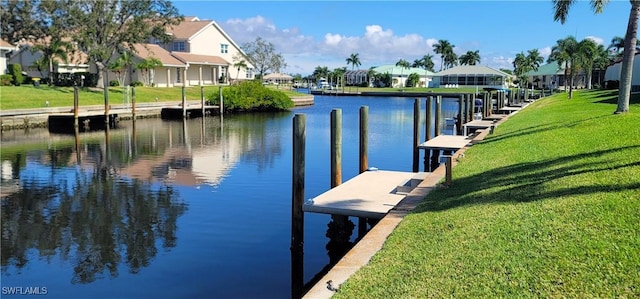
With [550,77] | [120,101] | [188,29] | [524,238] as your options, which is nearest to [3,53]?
[120,101]

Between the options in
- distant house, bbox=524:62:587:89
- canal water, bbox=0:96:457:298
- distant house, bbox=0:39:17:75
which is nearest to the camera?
canal water, bbox=0:96:457:298

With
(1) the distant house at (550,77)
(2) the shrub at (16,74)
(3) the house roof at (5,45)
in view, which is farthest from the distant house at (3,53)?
(1) the distant house at (550,77)

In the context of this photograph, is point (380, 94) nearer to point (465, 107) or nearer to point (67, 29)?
point (67, 29)

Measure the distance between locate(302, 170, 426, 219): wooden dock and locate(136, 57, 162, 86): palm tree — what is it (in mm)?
46688

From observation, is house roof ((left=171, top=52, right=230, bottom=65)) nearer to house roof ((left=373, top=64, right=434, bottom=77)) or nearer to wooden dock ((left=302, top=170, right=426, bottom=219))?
wooden dock ((left=302, top=170, right=426, bottom=219))

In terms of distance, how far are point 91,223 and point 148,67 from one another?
4597cm

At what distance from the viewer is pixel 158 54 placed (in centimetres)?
6431

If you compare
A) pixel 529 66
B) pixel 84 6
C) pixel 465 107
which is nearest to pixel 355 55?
pixel 529 66

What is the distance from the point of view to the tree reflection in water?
11586mm

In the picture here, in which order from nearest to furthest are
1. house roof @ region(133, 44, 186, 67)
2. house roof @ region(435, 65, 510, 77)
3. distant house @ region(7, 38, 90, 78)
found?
distant house @ region(7, 38, 90, 78) < house roof @ region(133, 44, 186, 67) < house roof @ region(435, 65, 510, 77)

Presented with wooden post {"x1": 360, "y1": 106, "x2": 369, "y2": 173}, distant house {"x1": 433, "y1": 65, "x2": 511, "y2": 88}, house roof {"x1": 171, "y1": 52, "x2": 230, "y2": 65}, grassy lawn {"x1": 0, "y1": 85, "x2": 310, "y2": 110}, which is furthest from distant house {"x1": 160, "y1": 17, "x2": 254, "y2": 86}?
wooden post {"x1": 360, "y1": 106, "x2": 369, "y2": 173}

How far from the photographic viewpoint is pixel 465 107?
112 feet

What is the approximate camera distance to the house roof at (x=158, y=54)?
6153 cm

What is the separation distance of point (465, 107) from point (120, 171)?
2074 cm
